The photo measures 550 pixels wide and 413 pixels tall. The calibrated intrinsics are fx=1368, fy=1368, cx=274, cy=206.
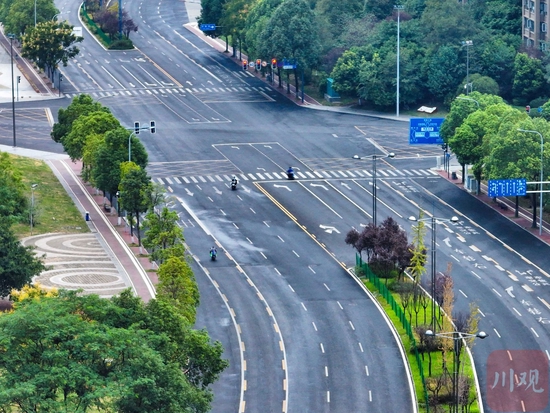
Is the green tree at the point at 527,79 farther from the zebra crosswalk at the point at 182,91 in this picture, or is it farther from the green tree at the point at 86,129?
the green tree at the point at 86,129

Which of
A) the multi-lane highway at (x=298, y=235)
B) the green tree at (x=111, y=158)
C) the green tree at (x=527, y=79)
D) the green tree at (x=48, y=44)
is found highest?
the green tree at (x=48, y=44)

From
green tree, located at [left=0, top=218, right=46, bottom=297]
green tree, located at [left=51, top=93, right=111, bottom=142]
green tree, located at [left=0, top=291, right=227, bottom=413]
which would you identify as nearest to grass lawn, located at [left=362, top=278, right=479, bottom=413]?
green tree, located at [left=0, top=291, right=227, bottom=413]

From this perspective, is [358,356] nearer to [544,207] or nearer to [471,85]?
[544,207]

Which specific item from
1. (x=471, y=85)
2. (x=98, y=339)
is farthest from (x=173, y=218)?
(x=471, y=85)

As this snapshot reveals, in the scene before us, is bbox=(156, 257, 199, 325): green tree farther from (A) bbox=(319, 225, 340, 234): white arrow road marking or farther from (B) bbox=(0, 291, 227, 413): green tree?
(A) bbox=(319, 225, 340, 234): white arrow road marking

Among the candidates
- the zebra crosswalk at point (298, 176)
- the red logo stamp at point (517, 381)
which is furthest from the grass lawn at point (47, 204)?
the red logo stamp at point (517, 381)

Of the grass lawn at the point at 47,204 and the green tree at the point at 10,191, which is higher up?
the green tree at the point at 10,191
